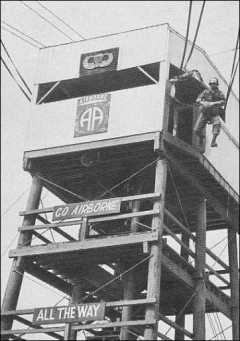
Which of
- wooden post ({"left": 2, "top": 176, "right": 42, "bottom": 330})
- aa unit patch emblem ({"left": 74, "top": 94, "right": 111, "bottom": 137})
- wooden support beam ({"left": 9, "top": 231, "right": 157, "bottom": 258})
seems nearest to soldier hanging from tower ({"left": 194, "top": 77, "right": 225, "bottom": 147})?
aa unit patch emblem ({"left": 74, "top": 94, "right": 111, "bottom": 137})

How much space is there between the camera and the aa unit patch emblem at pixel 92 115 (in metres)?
16.7

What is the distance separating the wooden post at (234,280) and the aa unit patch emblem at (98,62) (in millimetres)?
6255

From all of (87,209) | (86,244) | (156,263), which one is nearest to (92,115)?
(87,209)

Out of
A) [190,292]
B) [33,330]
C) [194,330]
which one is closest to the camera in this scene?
[33,330]

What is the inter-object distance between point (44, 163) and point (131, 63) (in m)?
3.39

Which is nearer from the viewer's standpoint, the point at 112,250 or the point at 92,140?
the point at 112,250

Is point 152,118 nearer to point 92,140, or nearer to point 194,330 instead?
point 92,140

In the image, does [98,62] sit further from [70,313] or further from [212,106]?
[70,313]

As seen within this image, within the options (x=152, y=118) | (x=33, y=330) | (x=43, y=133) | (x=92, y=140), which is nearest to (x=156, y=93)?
(x=152, y=118)

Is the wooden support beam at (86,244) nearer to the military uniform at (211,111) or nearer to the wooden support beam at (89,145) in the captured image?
the wooden support beam at (89,145)

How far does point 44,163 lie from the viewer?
57.1 ft

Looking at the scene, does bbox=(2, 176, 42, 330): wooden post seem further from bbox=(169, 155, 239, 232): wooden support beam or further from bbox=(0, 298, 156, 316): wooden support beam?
bbox=(169, 155, 239, 232): wooden support beam

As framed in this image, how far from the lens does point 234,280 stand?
18.9m

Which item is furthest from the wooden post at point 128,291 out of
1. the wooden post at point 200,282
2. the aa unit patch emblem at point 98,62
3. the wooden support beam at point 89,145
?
the aa unit patch emblem at point 98,62
